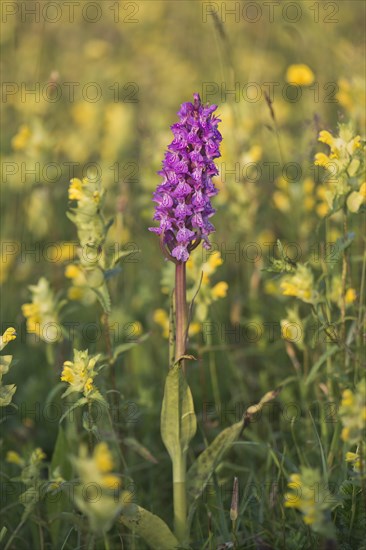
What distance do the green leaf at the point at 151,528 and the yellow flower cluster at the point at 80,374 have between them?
36cm

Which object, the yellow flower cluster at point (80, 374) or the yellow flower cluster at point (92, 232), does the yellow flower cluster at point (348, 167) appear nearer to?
the yellow flower cluster at point (92, 232)

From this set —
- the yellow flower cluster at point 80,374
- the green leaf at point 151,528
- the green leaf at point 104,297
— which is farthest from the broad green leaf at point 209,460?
the green leaf at point 104,297

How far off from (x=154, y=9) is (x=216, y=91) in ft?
4.98

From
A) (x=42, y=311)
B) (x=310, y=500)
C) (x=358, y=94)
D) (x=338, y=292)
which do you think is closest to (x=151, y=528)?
(x=310, y=500)

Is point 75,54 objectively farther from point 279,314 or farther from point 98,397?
point 98,397

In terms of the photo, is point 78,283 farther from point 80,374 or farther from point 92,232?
A: point 80,374

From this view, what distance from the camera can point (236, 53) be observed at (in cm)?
681

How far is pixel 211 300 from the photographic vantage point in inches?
106

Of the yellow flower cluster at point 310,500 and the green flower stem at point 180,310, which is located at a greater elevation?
the green flower stem at point 180,310

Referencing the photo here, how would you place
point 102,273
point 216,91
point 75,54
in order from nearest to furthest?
point 102,273, point 216,91, point 75,54

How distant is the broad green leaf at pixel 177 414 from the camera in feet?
6.45

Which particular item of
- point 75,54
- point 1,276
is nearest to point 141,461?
point 1,276

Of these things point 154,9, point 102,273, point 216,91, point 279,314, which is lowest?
point 279,314

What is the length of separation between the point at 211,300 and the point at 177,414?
0.76 metres
